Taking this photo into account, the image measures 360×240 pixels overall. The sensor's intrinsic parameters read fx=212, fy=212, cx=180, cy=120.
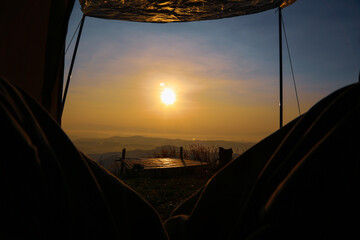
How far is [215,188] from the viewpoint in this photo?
0.68 meters

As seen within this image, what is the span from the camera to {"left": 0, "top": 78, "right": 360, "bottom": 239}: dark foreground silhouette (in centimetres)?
37

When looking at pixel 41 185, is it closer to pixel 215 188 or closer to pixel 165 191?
pixel 215 188

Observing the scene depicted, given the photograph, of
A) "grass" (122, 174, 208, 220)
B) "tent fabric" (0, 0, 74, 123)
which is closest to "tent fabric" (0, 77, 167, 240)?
"tent fabric" (0, 0, 74, 123)

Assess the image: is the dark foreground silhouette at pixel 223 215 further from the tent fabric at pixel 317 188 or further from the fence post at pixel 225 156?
the fence post at pixel 225 156

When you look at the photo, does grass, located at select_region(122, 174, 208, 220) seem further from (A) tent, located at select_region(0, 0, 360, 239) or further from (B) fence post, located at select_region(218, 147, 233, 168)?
(A) tent, located at select_region(0, 0, 360, 239)

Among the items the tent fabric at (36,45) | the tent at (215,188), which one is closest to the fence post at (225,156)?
the tent fabric at (36,45)

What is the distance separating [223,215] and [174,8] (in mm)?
4059

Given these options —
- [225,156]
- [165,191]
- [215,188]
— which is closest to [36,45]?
[215,188]

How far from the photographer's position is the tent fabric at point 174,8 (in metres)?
3.75

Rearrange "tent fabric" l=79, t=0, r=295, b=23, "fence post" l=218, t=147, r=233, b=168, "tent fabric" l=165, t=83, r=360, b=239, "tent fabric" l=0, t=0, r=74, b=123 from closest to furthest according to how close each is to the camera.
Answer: "tent fabric" l=165, t=83, r=360, b=239
"tent fabric" l=0, t=0, r=74, b=123
"tent fabric" l=79, t=0, r=295, b=23
"fence post" l=218, t=147, r=233, b=168

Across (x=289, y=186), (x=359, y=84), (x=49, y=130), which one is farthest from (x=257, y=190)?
(x=49, y=130)

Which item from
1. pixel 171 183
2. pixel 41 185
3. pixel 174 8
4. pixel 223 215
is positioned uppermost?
pixel 174 8

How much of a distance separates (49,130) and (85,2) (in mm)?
3964

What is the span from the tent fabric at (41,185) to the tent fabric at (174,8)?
3832mm
